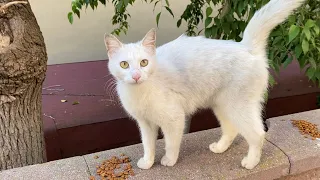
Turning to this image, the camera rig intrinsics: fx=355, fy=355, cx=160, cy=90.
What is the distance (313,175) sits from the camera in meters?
2.18

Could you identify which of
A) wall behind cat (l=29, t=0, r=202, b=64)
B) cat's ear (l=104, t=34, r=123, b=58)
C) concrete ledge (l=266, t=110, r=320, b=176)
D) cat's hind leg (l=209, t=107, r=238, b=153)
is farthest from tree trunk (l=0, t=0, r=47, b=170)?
wall behind cat (l=29, t=0, r=202, b=64)

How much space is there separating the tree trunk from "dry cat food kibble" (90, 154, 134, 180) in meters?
0.58

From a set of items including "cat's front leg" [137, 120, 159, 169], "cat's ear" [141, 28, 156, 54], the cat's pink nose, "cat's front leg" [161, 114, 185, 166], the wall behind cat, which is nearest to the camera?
the cat's pink nose

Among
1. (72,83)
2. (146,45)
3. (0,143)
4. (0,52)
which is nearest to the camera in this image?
(146,45)

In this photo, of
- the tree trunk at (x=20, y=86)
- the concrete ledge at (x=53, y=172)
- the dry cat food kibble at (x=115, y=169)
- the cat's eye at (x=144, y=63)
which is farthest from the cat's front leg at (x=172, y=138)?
the tree trunk at (x=20, y=86)

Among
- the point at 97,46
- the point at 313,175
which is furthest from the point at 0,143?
the point at 97,46

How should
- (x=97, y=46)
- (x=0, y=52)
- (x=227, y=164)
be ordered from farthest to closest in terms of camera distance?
1. (x=97, y=46)
2. (x=227, y=164)
3. (x=0, y=52)

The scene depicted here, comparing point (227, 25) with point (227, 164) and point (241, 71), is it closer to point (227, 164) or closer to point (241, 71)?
point (241, 71)

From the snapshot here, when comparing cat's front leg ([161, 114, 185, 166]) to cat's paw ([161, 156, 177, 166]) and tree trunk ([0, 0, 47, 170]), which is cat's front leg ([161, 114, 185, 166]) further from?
tree trunk ([0, 0, 47, 170])

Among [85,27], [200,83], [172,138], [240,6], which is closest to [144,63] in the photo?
[200,83]

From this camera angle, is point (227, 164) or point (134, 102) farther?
point (227, 164)

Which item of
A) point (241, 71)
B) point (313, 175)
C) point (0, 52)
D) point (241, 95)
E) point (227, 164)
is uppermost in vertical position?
point (0, 52)

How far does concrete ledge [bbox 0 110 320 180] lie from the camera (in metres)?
1.88

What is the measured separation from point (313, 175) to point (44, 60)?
175cm
